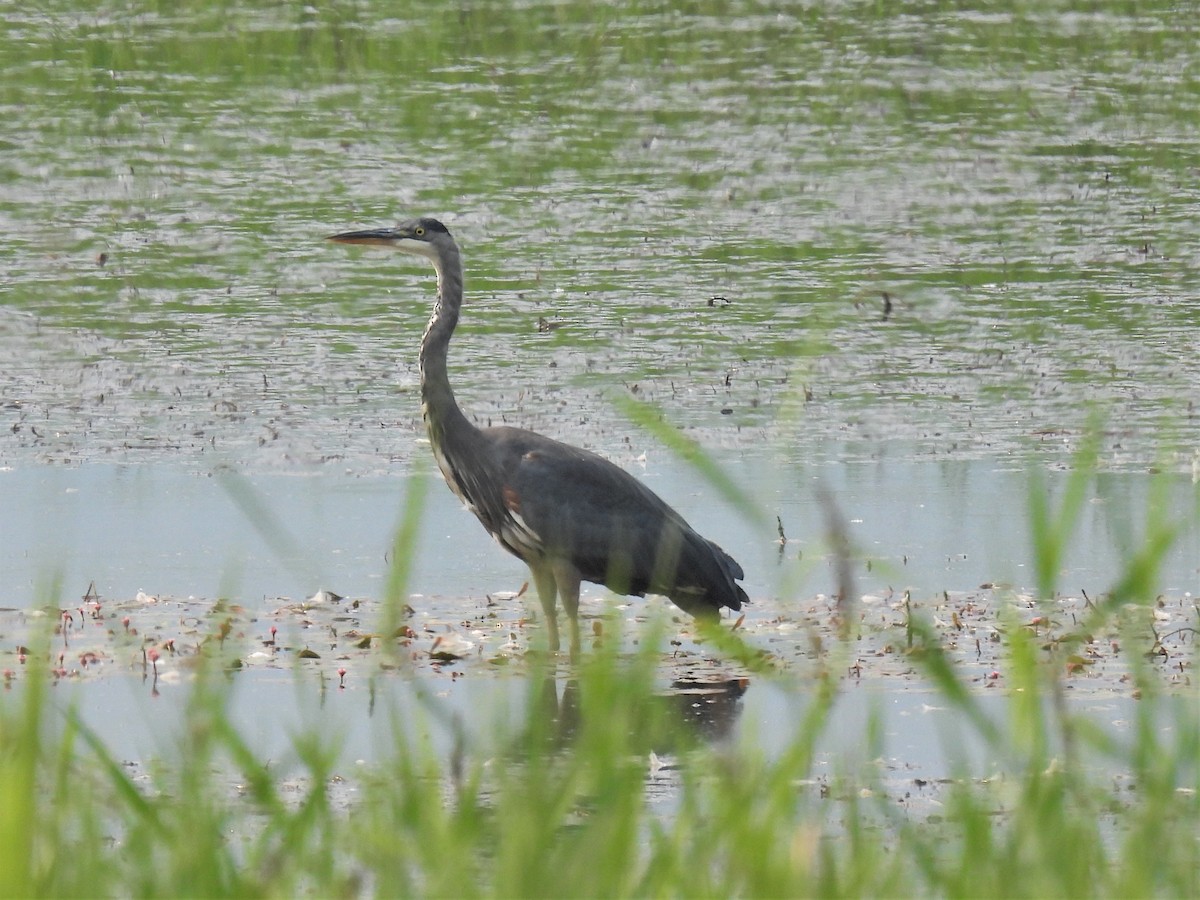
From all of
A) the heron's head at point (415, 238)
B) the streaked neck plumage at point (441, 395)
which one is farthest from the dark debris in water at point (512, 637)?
the heron's head at point (415, 238)

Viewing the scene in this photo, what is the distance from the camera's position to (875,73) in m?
17.0

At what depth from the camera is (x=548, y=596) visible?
7090 mm

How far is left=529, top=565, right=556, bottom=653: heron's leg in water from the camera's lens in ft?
23.1

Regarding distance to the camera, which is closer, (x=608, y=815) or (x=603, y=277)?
(x=608, y=815)

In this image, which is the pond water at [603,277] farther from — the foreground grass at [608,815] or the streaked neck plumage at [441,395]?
the streaked neck plumage at [441,395]

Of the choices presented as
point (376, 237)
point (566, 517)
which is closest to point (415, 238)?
point (376, 237)

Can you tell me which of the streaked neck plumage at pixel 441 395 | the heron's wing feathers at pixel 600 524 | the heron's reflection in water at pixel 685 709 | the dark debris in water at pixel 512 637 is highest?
the streaked neck plumage at pixel 441 395

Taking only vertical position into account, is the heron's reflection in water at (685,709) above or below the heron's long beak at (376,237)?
below

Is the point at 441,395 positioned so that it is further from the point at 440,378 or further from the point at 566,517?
the point at 566,517

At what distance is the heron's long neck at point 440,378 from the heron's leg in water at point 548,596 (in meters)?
0.50

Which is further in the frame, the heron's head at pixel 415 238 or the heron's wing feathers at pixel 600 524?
the heron's head at pixel 415 238

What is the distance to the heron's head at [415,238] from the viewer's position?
7.86 m

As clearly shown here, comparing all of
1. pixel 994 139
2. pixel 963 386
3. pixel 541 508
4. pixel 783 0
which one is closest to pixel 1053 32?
pixel 783 0

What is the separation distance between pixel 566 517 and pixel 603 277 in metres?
4.86
